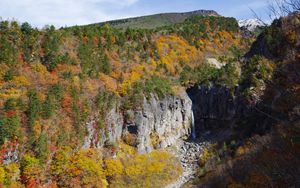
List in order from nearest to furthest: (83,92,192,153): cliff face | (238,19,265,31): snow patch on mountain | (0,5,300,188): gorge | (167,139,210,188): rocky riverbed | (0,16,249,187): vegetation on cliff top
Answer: (238,19,265,31): snow patch on mountain, (0,5,300,188): gorge, (0,16,249,187): vegetation on cliff top, (167,139,210,188): rocky riverbed, (83,92,192,153): cliff face

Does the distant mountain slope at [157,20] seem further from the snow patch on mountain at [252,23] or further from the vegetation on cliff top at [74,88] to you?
the vegetation on cliff top at [74,88]

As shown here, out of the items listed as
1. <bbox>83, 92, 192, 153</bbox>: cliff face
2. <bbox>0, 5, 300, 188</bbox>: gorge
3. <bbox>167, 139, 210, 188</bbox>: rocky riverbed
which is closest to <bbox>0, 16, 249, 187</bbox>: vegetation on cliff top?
<bbox>0, 5, 300, 188</bbox>: gorge

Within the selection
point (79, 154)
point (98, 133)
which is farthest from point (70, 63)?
point (79, 154)

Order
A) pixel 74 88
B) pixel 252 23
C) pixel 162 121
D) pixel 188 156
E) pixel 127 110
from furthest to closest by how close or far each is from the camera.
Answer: pixel 252 23 → pixel 162 121 → pixel 188 156 → pixel 127 110 → pixel 74 88

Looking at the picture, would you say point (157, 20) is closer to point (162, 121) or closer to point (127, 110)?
point (162, 121)

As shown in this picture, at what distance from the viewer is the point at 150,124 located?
52969 mm

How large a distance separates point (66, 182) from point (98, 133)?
8872 millimetres

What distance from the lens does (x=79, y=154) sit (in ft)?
137

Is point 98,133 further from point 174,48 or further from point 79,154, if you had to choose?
point 174,48

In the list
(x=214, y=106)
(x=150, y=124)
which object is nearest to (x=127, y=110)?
(x=150, y=124)

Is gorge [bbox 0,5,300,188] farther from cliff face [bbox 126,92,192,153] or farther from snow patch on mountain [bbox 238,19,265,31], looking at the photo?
snow patch on mountain [bbox 238,19,265,31]

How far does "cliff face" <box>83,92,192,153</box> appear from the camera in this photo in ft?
154

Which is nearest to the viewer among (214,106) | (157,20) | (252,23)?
(214,106)

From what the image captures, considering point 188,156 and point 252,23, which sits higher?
point 252,23
